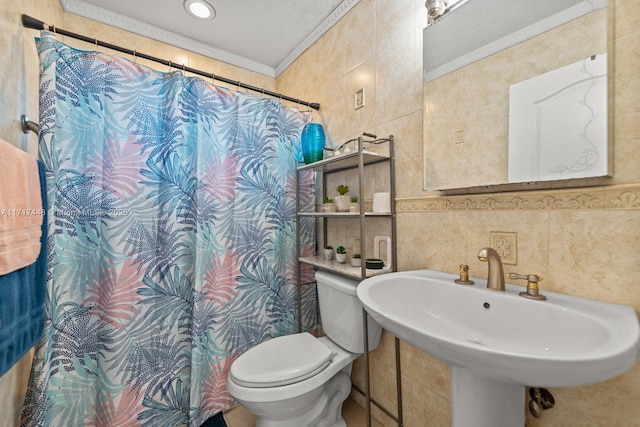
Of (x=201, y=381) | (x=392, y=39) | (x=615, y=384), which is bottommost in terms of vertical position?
(x=201, y=381)

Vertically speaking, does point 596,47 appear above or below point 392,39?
below

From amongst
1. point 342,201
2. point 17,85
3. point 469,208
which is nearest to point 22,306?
point 17,85

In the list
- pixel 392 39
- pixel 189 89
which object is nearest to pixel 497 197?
pixel 392 39

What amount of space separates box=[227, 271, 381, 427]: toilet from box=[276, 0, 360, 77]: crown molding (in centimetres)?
160

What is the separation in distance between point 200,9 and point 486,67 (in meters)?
1.71

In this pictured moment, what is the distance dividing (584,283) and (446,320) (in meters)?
0.41

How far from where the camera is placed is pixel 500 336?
0.80 metres

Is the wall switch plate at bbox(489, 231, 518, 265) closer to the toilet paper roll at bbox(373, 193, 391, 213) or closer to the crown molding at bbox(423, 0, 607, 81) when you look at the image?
the toilet paper roll at bbox(373, 193, 391, 213)

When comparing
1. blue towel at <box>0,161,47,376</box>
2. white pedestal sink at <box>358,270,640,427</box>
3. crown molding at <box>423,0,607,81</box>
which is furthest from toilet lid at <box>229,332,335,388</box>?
crown molding at <box>423,0,607,81</box>

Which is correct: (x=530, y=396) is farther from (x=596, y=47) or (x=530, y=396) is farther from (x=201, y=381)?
(x=201, y=381)

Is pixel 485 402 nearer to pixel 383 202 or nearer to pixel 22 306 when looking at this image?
pixel 383 202

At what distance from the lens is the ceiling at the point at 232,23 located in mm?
1588

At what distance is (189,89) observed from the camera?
139 cm

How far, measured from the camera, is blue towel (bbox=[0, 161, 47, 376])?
697mm
